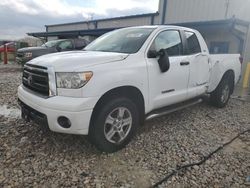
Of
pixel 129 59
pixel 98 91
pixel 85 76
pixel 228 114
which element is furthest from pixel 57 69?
pixel 228 114

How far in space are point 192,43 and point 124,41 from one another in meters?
1.61

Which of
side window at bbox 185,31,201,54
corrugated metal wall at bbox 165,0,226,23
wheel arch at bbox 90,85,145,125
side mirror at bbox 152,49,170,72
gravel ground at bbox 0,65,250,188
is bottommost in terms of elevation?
gravel ground at bbox 0,65,250,188

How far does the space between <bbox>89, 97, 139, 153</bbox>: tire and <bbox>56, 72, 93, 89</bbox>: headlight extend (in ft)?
1.43

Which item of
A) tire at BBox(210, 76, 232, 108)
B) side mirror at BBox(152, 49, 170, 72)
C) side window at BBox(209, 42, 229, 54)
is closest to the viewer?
side mirror at BBox(152, 49, 170, 72)

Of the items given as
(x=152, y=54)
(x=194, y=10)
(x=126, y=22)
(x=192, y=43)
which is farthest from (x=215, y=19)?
(x=152, y=54)

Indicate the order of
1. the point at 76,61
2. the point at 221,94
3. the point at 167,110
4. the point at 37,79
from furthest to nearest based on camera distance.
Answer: the point at 221,94 → the point at 167,110 → the point at 37,79 → the point at 76,61

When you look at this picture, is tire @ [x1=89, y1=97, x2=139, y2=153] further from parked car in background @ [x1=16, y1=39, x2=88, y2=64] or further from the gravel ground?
parked car in background @ [x1=16, y1=39, x2=88, y2=64]

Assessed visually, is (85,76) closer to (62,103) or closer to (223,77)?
(62,103)

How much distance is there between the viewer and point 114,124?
10.8ft

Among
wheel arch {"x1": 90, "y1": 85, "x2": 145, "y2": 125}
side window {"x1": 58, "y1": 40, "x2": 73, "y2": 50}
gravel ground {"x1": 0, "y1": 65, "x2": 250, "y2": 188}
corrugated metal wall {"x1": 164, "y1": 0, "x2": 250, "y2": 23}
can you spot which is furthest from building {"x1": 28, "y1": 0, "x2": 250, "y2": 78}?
wheel arch {"x1": 90, "y1": 85, "x2": 145, "y2": 125}

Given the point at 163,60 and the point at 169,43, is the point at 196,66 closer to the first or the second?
the point at 169,43

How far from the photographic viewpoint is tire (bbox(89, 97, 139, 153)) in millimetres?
3045

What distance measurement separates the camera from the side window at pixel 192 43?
4.64 metres

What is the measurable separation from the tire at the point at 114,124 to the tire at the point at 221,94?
3.01m
